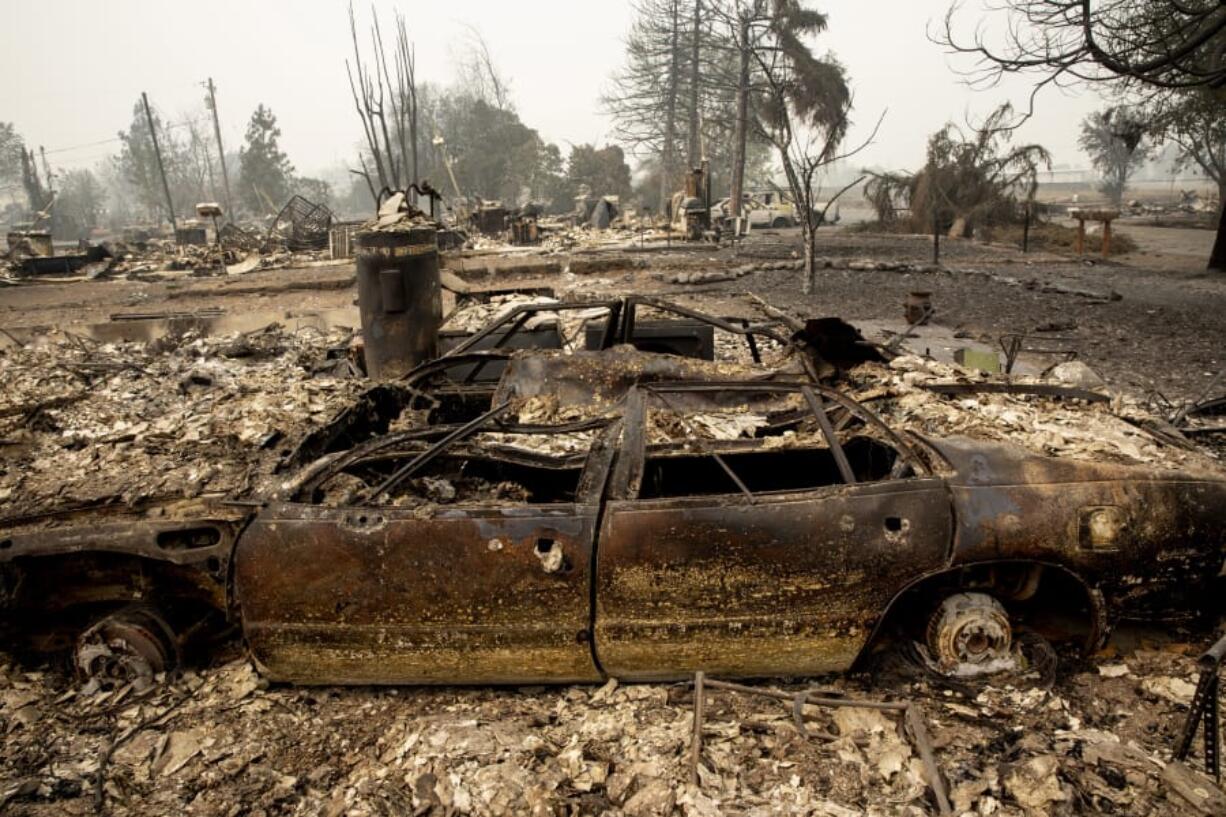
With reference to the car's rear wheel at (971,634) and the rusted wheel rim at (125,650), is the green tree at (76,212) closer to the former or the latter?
the rusted wheel rim at (125,650)

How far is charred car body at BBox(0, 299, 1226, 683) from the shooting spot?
2645 mm

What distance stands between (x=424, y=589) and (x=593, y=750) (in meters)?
0.87

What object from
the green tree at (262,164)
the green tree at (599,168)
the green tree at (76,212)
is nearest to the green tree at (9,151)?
the green tree at (76,212)

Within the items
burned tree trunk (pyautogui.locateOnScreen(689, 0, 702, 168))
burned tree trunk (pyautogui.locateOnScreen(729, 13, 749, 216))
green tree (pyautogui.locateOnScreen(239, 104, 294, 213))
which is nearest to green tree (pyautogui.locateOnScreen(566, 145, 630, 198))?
burned tree trunk (pyautogui.locateOnScreen(689, 0, 702, 168))

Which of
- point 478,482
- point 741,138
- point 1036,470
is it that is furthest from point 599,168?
point 1036,470

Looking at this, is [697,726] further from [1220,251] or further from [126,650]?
[1220,251]

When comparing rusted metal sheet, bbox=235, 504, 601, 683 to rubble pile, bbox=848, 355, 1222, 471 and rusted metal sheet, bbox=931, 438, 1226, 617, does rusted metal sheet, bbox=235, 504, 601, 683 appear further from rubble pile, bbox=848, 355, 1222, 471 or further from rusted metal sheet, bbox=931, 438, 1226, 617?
rubble pile, bbox=848, 355, 1222, 471

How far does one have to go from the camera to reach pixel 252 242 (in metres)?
22.0

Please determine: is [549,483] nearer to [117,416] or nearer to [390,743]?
[390,743]

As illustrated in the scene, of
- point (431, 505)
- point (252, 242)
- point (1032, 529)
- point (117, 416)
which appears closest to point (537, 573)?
point (431, 505)

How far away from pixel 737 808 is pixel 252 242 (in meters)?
23.8

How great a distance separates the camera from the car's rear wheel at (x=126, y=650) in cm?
302

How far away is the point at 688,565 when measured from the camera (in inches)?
104

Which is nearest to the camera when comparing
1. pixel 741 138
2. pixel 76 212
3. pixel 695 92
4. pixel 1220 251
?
pixel 1220 251
